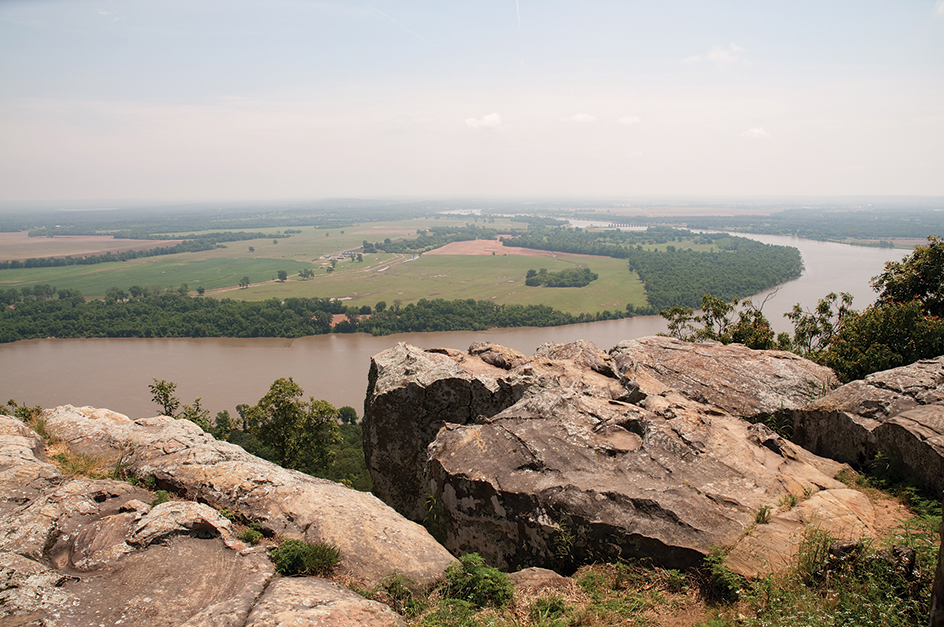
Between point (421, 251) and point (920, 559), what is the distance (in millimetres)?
134540

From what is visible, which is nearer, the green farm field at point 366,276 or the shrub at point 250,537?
the shrub at point 250,537

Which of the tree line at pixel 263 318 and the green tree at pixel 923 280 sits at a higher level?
the green tree at pixel 923 280

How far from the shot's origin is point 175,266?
115 m

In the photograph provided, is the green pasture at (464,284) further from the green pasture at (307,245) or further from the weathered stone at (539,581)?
the weathered stone at (539,581)

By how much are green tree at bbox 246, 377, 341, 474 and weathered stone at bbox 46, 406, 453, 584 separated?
28.9 ft

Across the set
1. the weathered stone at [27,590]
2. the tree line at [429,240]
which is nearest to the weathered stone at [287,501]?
the weathered stone at [27,590]

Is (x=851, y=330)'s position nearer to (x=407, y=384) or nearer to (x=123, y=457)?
(x=407, y=384)

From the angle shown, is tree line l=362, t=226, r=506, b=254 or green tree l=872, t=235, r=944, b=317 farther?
tree line l=362, t=226, r=506, b=254

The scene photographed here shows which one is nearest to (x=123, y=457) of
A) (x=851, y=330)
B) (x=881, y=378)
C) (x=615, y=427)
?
(x=615, y=427)

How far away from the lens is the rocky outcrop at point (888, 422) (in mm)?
7086

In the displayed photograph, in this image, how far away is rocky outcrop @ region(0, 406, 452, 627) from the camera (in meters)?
5.53

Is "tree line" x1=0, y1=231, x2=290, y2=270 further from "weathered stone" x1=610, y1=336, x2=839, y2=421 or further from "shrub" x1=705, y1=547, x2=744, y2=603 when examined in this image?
"shrub" x1=705, y1=547, x2=744, y2=603

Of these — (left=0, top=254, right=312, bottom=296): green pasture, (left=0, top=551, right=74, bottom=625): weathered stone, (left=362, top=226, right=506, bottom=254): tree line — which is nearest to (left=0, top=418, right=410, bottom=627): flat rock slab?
(left=0, top=551, right=74, bottom=625): weathered stone

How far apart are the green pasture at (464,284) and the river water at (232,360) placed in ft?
40.3
